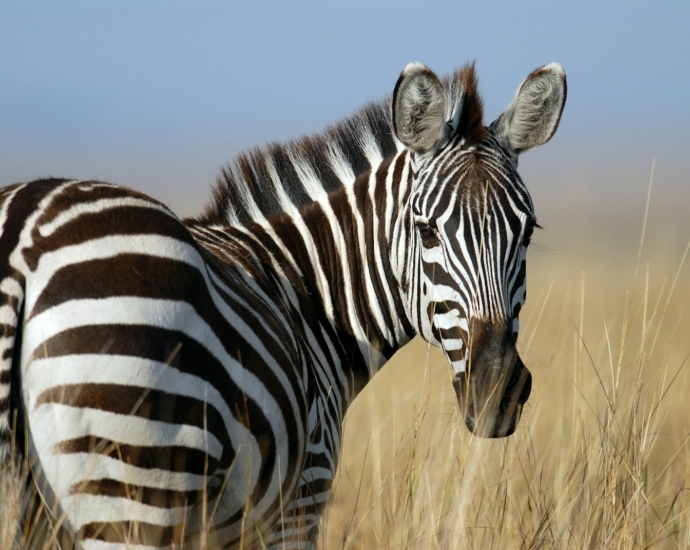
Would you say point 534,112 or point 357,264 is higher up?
point 534,112

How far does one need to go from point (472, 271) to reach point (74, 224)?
1.80m

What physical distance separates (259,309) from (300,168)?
5.27ft

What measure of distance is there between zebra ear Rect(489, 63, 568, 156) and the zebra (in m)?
0.01

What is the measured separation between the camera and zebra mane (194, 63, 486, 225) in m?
4.44

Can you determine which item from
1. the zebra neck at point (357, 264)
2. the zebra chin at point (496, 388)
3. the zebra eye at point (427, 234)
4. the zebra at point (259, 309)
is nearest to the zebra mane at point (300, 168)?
the zebra at point (259, 309)

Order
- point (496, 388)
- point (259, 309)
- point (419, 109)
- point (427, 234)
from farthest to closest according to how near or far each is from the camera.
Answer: point (419, 109) < point (427, 234) < point (496, 388) < point (259, 309)

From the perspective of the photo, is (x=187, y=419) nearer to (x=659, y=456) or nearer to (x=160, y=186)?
(x=659, y=456)

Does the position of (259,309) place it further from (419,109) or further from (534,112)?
(534,112)

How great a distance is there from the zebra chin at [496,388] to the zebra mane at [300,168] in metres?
1.55

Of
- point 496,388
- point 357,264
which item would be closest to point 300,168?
point 357,264

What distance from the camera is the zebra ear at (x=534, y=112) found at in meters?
4.14

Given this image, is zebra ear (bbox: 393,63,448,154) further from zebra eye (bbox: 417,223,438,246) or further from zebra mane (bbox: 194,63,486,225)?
zebra eye (bbox: 417,223,438,246)

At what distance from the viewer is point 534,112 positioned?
13.8ft

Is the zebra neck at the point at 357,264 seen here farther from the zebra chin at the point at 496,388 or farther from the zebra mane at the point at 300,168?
the zebra chin at the point at 496,388
